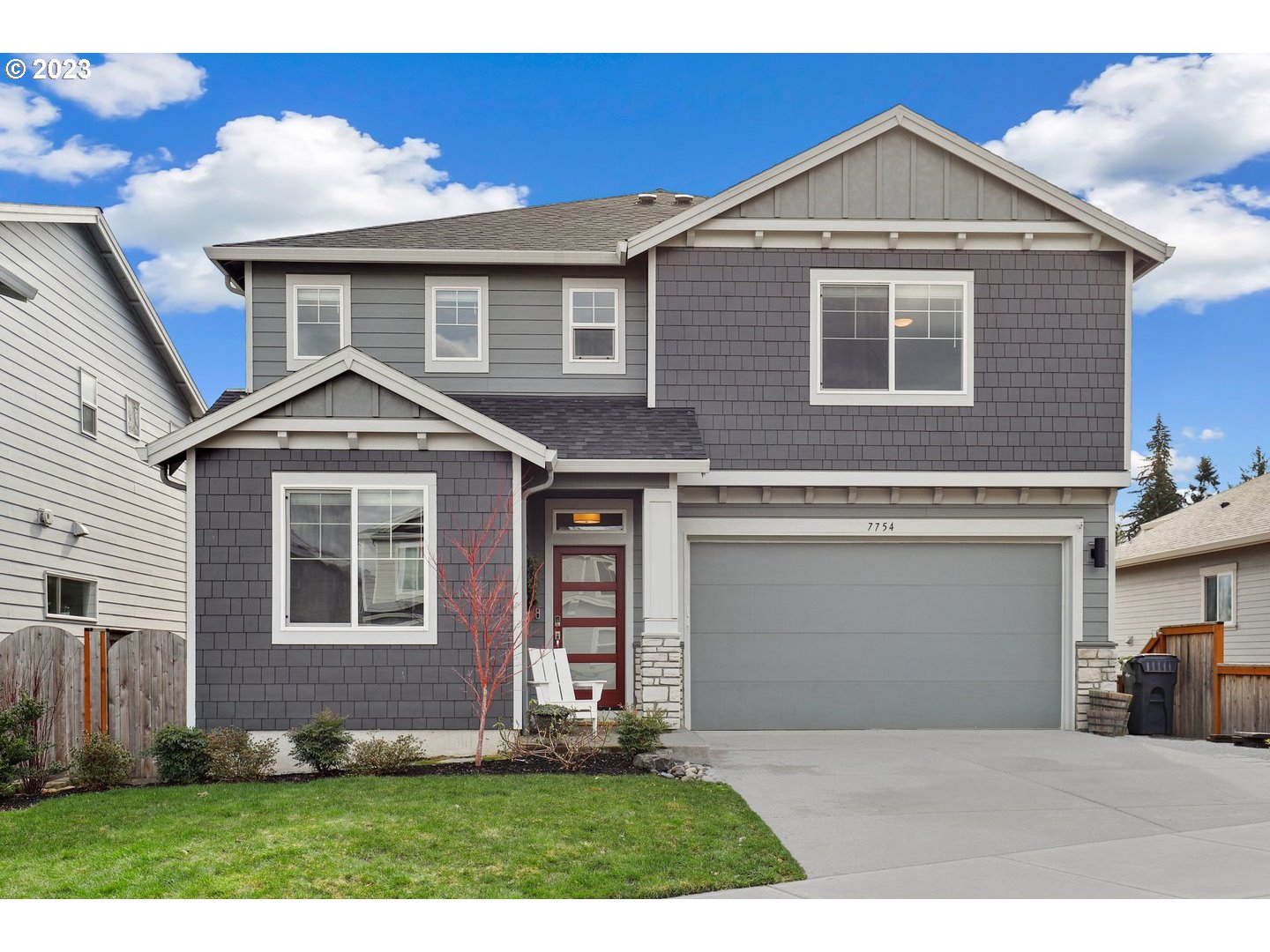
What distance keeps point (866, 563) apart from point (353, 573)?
6018mm

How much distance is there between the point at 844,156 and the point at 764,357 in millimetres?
2515

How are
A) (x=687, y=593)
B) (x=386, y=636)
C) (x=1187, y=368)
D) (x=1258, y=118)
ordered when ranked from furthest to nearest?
(x=1187, y=368), (x=1258, y=118), (x=687, y=593), (x=386, y=636)

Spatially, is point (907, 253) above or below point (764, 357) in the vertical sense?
above

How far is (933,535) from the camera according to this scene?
13.8 m

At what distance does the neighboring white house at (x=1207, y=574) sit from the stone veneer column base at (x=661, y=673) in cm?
1087

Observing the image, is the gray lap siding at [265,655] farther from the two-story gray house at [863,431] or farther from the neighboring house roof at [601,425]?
the two-story gray house at [863,431]

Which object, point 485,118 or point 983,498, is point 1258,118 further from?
point 485,118

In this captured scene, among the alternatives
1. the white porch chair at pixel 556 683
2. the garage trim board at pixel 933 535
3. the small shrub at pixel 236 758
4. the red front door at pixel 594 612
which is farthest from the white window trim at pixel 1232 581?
the small shrub at pixel 236 758

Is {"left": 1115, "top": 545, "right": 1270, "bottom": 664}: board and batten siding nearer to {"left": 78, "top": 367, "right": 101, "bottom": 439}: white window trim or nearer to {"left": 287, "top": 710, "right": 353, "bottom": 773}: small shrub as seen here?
{"left": 287, "top": 710, "right": 353, "bottom": 773}: small shrub

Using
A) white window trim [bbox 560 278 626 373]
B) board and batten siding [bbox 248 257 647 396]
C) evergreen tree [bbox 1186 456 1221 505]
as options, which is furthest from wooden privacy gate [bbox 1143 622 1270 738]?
evergreen tree [bbox 1186 456 1221 505]

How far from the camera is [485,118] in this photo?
2422 cm

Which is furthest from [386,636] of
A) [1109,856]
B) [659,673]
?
[1109,856]

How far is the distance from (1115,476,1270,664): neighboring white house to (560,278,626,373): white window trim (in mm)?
10984

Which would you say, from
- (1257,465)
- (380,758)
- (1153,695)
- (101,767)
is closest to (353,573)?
(380,758)
